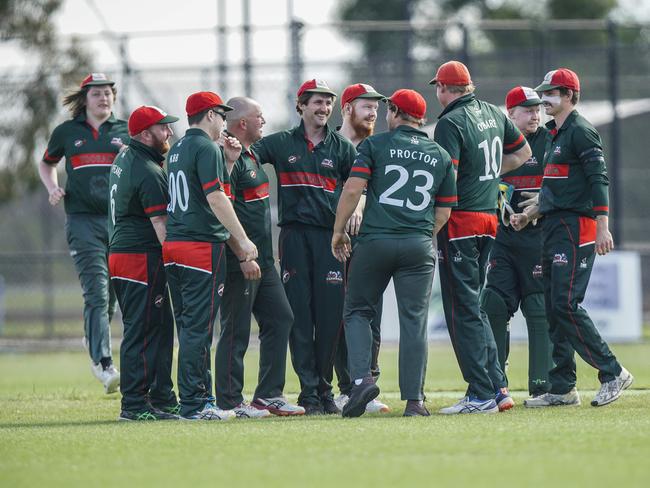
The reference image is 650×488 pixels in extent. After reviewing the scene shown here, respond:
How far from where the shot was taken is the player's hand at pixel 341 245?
8.23 m

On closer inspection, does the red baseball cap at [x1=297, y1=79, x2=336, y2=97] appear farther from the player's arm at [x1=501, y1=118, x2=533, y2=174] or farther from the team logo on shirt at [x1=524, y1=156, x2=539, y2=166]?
the team logo on shirt at [x1=524, y1=156, x2=539, y2=166]

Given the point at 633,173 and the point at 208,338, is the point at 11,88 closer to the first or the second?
the point at 208,338

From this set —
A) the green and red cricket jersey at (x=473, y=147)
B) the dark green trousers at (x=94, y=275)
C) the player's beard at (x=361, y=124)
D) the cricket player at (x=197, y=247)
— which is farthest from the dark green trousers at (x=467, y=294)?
the dark green trousers at (x=94, y=275)

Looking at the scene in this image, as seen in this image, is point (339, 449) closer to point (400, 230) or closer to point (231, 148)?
point (400, 230)

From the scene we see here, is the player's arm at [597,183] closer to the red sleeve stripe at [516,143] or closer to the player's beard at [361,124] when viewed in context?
the red sleeve stripe at [516,143]

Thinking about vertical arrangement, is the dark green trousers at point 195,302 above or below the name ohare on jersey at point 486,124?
below

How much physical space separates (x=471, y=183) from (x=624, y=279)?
847 centimetres

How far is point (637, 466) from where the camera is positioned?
18.5 ft

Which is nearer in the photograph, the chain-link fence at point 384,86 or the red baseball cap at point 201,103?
the red baseball cap at point 201,103

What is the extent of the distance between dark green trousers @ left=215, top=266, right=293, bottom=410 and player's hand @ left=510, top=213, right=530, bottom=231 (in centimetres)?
194

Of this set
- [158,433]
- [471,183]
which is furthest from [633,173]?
[158,433]

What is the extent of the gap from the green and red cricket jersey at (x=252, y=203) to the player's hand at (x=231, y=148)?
4.8 inches

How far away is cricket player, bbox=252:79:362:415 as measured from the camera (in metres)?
8.87

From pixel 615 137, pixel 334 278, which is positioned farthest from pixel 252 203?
pixel 615 137
